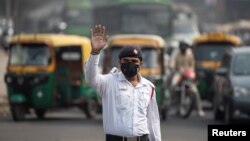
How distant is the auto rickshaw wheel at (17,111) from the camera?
72.5 ft

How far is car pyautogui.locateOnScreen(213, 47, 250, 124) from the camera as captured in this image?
66.1 ft

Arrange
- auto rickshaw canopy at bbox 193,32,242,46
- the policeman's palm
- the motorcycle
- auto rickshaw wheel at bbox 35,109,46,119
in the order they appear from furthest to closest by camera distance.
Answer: auto rickshaw canopy at bbox 193,32,242,46
the motorcycle
auto rickshaw wheel at bbox 35,109,46,119
the policeman's palm

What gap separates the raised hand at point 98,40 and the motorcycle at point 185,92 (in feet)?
47.7

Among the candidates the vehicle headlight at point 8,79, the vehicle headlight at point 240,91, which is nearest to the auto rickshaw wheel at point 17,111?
the vehicle headlight at point 8,79

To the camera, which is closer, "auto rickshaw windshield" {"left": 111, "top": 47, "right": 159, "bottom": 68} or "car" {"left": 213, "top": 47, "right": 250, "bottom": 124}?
"car" {"left": 213, "top": 47, "right": 250, "bottom": 124}

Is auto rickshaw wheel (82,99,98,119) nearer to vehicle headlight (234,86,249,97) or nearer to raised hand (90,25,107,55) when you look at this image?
vehicle headlight (234,86,249,97)

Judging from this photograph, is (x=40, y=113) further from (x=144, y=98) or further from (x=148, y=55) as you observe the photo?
(x=144, y=98)

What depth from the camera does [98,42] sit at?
930 centimetres

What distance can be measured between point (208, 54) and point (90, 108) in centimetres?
581

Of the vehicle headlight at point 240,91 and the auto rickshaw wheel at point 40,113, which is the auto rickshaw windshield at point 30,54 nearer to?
the auto rickshaw wheel at point 40,113

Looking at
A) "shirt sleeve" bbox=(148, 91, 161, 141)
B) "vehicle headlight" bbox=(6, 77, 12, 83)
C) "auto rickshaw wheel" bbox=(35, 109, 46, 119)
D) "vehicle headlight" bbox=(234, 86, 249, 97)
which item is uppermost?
"shirt sleeve" bbox=(148, 91, 161, 141)

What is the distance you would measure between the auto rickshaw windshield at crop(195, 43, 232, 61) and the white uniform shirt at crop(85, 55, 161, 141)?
61.5 feet

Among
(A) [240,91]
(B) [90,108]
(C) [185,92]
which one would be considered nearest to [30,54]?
(B) [90,108]

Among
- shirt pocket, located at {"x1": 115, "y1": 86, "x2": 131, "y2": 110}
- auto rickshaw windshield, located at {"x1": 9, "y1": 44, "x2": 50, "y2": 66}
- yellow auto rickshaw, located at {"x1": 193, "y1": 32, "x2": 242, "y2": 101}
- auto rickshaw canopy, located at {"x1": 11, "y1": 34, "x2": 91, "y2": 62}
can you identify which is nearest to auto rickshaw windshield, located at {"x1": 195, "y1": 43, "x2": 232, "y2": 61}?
yellow auto rickshaw, located at {"x1": 193, "y1": 32, "x2": 242, "y2": 101}
